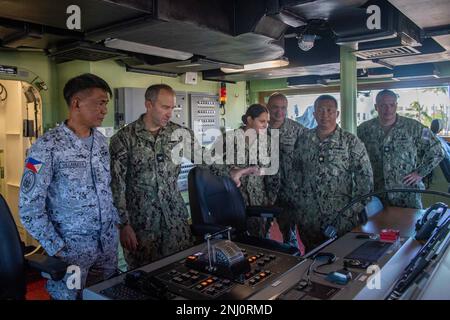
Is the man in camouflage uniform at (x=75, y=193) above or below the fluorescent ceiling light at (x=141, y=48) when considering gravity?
below

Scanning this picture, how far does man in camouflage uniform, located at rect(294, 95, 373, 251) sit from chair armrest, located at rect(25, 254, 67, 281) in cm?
187

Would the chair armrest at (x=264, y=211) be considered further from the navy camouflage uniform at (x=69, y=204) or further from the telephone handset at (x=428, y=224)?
the navy camouflage uniform at (x=69, y=204)

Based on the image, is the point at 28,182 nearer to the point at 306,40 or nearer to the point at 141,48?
the point at 141,48

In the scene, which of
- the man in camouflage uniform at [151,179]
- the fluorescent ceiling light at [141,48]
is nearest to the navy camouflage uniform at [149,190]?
the man in camouflage uniform at [151,179]

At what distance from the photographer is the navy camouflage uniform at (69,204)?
182cm

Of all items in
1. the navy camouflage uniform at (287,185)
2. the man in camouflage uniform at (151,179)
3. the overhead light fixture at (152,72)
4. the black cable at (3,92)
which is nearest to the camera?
the man in camouflage uniform at (151,179)

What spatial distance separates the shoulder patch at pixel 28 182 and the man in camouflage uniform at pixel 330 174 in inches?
76.8

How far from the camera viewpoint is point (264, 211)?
110 inches

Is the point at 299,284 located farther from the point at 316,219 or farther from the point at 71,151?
the point at 316,219

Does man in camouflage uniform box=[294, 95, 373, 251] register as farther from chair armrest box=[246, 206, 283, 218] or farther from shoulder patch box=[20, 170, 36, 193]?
shoulder patch box=[20, 170, 36, 193]

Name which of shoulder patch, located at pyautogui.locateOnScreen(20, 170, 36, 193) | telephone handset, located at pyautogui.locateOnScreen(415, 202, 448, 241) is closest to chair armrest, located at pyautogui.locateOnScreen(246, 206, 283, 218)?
telephone handset, located at pyautogui.locateOnScreen(415, 202, 448, 241)

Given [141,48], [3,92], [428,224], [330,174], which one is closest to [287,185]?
[330,174]
